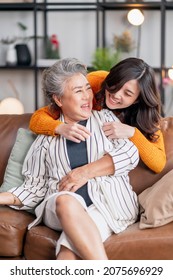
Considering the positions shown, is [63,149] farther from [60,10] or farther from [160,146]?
[60,10]

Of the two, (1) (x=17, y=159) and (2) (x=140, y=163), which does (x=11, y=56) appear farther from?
(2) (x=140, y=163)

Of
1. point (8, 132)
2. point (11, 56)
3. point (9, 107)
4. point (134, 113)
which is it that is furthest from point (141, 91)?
point (11, 56)

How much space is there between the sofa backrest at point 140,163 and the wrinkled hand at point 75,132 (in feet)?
1.17

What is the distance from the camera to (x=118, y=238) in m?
2.86

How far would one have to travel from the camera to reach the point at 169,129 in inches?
133

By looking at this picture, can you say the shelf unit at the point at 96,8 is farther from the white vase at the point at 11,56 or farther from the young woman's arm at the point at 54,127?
the young woman's arm at the point at 54,127

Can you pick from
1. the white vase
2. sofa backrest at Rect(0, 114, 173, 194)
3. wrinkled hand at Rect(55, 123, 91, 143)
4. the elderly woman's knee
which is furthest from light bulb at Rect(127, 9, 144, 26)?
the elderly woman's knee

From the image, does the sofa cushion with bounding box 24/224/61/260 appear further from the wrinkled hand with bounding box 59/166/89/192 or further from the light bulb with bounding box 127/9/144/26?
the light bulb with bounding box 127/9/144/26

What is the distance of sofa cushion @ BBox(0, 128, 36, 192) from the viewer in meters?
3.34

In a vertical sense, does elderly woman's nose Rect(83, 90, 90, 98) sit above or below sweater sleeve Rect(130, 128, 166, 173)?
above

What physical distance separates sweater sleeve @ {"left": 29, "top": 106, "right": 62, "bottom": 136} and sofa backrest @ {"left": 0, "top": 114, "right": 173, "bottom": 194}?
274 millimetres

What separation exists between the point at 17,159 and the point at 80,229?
78 centimetres

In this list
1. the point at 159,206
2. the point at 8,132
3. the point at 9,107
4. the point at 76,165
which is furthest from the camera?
the point at 9,107

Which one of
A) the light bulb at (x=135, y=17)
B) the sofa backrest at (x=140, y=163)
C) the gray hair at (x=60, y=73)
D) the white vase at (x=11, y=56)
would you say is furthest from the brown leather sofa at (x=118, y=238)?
the white vase at (x=11, y=56)
